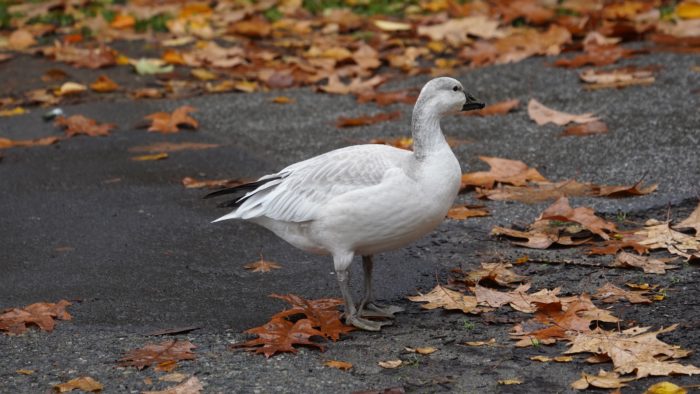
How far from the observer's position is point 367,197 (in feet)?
15.6

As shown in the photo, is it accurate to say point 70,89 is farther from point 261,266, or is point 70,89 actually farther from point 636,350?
point 636,350

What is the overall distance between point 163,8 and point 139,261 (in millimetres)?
7420

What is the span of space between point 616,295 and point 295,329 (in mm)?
1575

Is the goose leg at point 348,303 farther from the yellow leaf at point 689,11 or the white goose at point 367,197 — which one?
the yellow leaf at point 689,11

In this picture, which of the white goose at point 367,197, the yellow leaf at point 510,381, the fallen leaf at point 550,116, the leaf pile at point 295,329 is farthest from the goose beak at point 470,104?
the fallen leaf at point 550,116

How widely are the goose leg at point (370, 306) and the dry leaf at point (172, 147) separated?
3363mm

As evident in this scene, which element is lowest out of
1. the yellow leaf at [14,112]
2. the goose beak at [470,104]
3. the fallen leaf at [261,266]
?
the fallen leaf at [261,266]

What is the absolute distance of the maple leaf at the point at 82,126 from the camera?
8.55 metres

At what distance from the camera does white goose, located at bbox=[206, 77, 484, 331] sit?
4.75 m

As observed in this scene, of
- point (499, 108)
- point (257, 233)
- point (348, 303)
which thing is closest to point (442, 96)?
point (348, 303)

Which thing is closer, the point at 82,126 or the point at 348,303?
the point at 348,303

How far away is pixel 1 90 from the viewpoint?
980 centimetres

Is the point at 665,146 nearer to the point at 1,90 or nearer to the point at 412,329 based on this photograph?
the point at 412,329

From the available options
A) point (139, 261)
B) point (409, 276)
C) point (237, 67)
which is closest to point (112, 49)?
point (237, 67)
